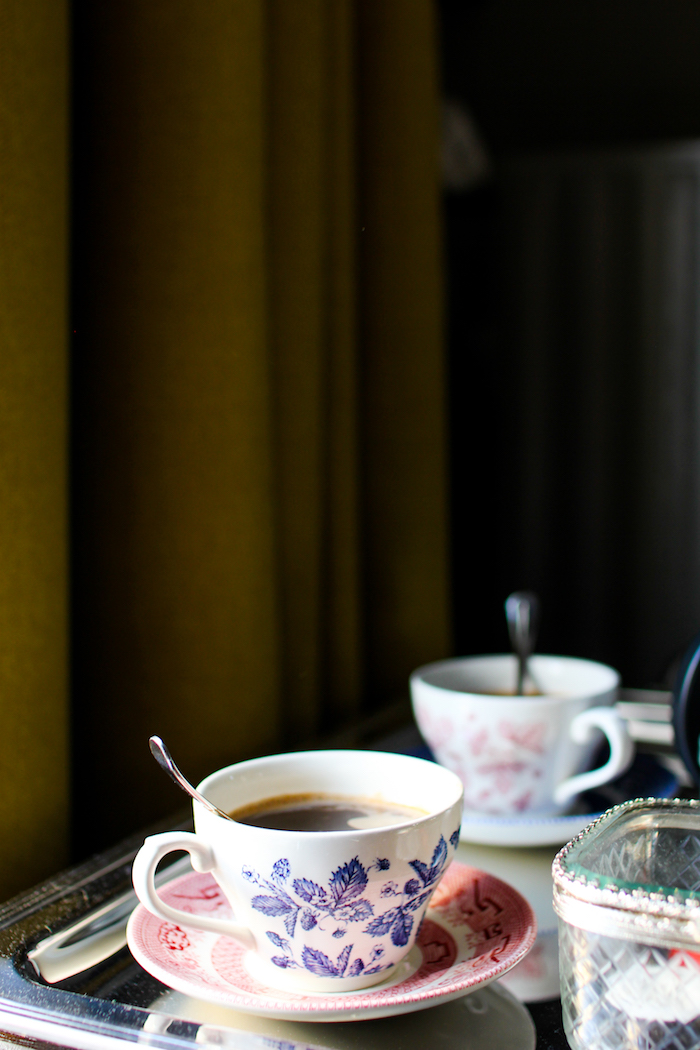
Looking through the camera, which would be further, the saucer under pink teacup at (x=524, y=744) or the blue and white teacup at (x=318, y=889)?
the saucer under pink teacup at (x=524, y=744)

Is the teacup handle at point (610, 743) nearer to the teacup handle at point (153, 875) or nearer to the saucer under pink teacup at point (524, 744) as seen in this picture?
the saucer under pink teacup at point (524, 744)

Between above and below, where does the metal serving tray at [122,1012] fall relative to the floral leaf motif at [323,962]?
below

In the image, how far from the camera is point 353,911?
1.17ft

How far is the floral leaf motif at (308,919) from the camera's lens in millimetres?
354

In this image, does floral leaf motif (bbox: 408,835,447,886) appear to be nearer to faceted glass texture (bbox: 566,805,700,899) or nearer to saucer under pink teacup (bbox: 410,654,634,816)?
faceted glass texture (bbox: 566,805,700,899)

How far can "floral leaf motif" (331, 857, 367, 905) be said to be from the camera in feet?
1.15

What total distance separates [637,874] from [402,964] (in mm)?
105

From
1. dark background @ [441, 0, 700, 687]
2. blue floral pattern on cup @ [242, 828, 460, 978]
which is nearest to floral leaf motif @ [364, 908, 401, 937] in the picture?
blue floral pattern on cup @ [242, 828, 460, 978]

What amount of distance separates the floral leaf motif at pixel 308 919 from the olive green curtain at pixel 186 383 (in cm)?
21

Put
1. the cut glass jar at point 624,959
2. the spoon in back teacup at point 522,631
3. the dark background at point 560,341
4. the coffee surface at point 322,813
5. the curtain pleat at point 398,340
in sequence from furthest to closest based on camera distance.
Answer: the dark background at point 560,341 < the curtain pleat at point 398,340 < the spoon in back teacup at point 522,631 < the coffee surface at point 322,813 < the cut glass jar at point 624,959

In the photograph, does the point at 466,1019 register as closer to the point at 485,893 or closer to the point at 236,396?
the point at 485,893

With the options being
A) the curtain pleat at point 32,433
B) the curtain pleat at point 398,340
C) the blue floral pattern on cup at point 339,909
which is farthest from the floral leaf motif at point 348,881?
the curtain pleat at point 398,340

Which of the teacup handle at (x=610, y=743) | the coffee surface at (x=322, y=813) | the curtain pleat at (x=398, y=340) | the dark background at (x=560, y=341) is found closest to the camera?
the coffee surface at (x=322, y=813)

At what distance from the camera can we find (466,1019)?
0.38 meters
